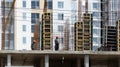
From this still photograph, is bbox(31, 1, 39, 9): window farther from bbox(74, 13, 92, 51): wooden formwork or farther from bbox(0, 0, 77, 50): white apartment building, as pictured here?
bbox(74, 13, 92, 51): wooden formwork

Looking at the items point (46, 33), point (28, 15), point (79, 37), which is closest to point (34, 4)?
point (28, 15)

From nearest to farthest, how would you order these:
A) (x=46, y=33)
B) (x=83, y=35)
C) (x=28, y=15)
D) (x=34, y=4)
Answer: (x=83, y=35) < (x=46, y=33) < (x=28, y=15) < (x=34, y=4)

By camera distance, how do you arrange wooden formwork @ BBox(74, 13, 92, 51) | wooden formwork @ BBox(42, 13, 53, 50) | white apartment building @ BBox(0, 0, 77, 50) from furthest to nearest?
1. white apartment building @ BBox(0, 0, 77, 50)
2. wooden formwork @ BBox(42, 13, 53, 50)
3. wooden formwork @ BBox(74, 13, 92, 51)

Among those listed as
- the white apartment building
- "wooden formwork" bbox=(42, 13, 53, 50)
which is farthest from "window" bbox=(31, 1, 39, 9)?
"wooden formwork" bbox=(42, 13, 53, 50)

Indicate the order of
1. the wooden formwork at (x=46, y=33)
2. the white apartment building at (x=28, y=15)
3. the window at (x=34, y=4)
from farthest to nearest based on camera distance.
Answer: the window at (x=34, y=4) → the white apartment building at (x=28, y=15) → the wooden formwork at (x=46, y=33)

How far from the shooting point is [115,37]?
30.6 metres

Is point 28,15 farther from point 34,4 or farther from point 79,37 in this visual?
point 79,37

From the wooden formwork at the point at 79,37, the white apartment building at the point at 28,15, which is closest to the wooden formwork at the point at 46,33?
the wooden formwork at the point at 79,37

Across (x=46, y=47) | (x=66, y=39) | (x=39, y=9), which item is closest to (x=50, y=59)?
(x=46, y=47)

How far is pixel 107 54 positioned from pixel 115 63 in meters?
2.39

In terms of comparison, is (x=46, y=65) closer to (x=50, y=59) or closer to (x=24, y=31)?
(x=50, y=59)

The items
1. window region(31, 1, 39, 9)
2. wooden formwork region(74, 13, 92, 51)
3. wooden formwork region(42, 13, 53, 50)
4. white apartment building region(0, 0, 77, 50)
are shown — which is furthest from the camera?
window region(31, 1, 39, 9)

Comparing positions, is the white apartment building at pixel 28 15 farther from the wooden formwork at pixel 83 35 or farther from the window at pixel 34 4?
the wooden formwork at pixel 83 35

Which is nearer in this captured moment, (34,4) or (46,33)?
(46,33)
